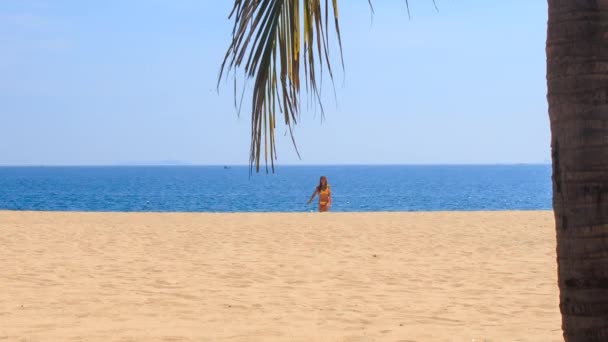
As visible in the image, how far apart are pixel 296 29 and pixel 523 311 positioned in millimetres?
4522

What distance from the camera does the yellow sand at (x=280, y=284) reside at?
6.58m

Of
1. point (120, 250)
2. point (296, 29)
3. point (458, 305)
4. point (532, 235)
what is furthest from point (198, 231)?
point (296, 29)

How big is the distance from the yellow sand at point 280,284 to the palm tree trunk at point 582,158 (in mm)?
3154

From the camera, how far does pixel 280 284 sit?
360 inches

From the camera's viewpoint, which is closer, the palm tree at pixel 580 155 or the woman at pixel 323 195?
the palm tree at pixel 580 155

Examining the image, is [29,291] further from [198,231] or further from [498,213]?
[498,213]

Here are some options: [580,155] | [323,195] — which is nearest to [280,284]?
[580,155]

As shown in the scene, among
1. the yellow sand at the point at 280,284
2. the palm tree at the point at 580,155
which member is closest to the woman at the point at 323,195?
the yellow sand at the point at 280,284

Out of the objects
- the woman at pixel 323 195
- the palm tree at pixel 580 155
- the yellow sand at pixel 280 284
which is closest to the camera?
the palm tree at pixel 580 155

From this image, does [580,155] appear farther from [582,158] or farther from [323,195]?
[323,195]

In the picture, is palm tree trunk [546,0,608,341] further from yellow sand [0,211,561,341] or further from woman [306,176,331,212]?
woman [306,176,331,212]

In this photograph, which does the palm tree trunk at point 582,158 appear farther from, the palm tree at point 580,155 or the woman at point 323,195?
the woman at point 323,195

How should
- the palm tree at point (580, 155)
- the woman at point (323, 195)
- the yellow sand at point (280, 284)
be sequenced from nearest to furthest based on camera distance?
the palm tree at point (580, 155) < the yellow sand at point (280, 284) < the woman at point (323, 195)

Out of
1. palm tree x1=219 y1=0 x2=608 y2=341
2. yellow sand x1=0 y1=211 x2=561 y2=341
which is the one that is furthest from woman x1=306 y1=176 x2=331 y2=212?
palm tree x1=219 y1=0 x2=608 y2=341
